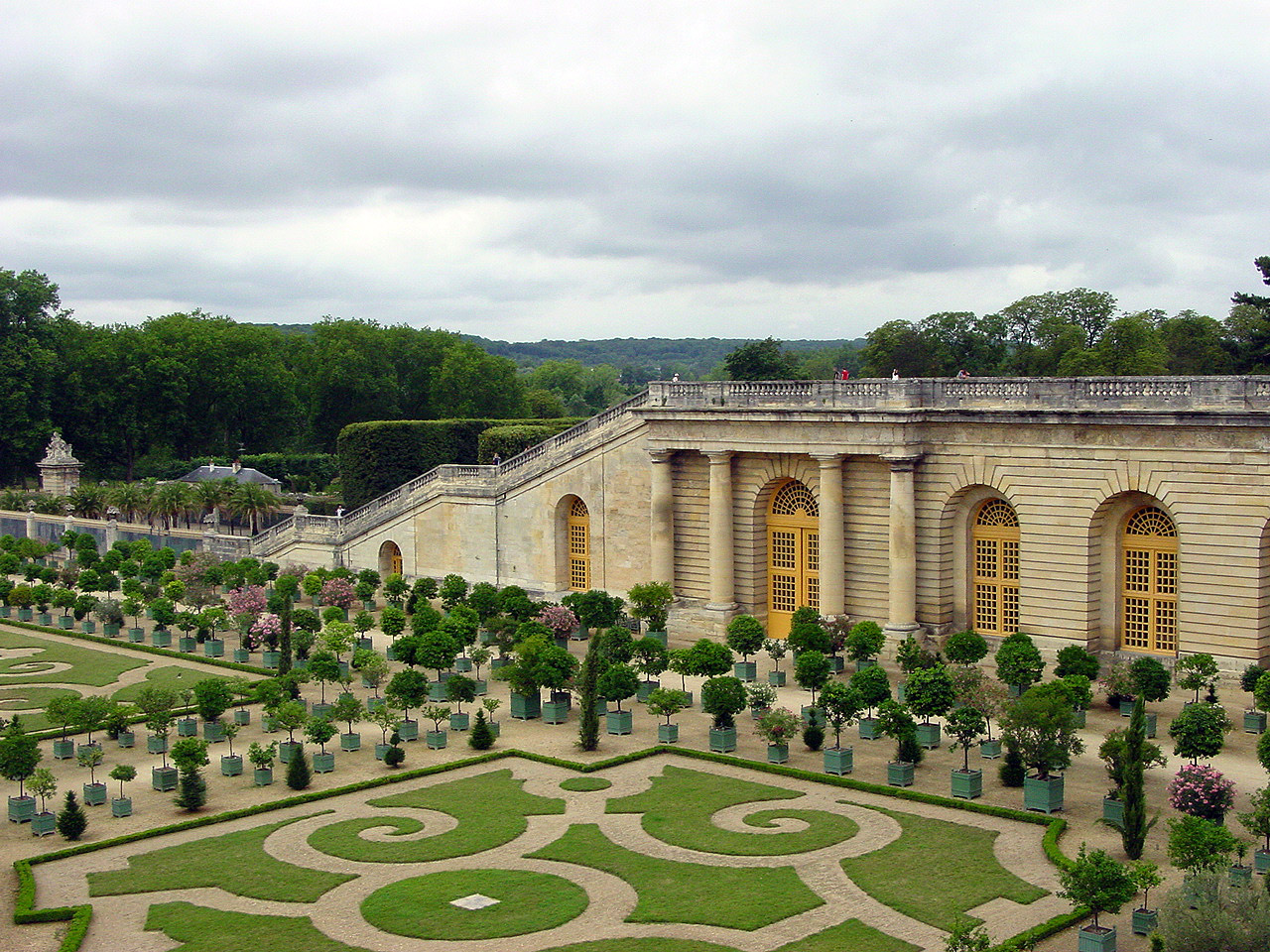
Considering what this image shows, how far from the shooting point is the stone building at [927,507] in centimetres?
4072

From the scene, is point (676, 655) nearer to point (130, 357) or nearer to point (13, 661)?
point (13, 661)

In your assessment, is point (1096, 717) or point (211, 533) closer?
point (1096, 717)

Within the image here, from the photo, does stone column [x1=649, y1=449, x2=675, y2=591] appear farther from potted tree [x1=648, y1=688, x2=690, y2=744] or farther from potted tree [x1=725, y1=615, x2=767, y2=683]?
potted tree [x1=648, y1=688, x2=690, y2=744]

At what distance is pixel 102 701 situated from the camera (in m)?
36.0

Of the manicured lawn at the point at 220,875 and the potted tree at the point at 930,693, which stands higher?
the potted tree at the point at 930,693

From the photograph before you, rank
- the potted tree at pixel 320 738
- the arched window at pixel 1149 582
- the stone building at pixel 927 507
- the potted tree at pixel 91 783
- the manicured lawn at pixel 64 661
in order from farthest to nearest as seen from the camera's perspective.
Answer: the manicured lawn at pixel 64 661 → the arched window at pixel 1149 582 → the stone building at pixel 927 507 → the potted tree at pixel 320 738 → the potted tree at pixel 91 783

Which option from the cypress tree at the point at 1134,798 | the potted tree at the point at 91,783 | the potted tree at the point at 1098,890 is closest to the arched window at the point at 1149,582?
the cypress tree at the point at 1134,798

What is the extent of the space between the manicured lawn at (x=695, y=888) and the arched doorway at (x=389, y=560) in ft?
121

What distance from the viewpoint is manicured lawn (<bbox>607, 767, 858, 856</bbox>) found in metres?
A: 29.2

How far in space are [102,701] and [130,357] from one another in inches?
2936

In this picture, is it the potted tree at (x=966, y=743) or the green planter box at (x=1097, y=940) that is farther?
the potted tree at (x=966, y=743)

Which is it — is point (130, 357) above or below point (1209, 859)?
above

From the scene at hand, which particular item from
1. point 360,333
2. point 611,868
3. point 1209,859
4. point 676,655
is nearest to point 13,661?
point 676,655

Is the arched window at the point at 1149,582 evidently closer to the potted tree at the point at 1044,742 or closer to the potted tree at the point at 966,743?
the potted tree at the point at 966,743
